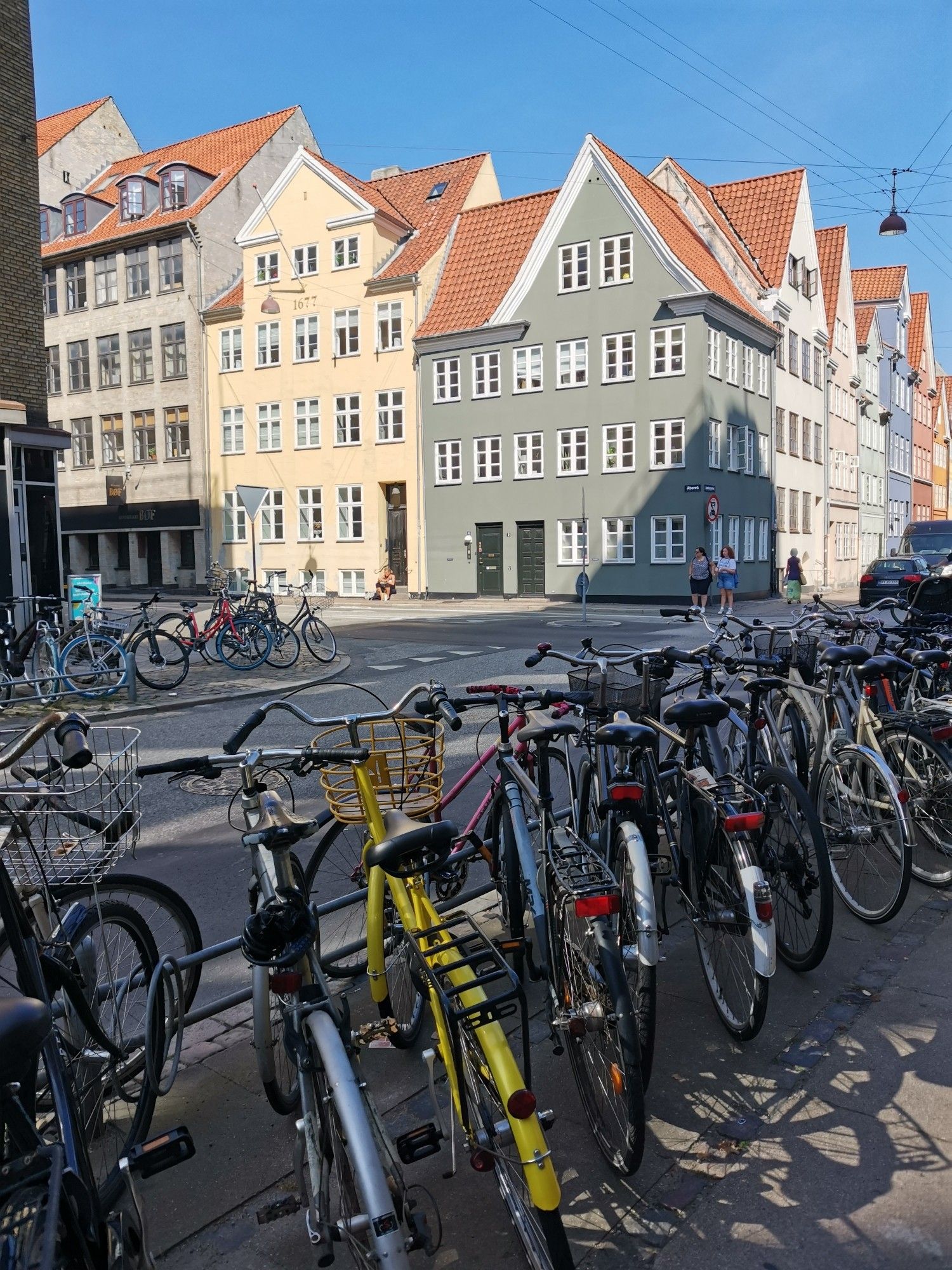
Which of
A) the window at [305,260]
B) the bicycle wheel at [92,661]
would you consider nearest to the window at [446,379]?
the window at [305,260]

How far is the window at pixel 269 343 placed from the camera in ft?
131

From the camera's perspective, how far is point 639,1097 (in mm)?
2752

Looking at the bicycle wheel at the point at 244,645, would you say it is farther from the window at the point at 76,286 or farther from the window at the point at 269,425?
the window at the point at 76,286

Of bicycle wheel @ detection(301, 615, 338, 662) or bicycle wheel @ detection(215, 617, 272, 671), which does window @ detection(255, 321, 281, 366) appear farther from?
bicycle wheel @ detection(215, 617, 272, 671)

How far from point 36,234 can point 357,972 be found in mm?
17922

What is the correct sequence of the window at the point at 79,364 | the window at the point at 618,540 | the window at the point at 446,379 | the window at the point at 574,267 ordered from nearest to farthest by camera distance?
the window at the point at 618,540 → the window at the point at 574,267 → the window at the point at 446,379 → the window at the point at 79,364

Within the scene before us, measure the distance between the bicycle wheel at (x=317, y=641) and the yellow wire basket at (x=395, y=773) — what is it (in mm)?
13144

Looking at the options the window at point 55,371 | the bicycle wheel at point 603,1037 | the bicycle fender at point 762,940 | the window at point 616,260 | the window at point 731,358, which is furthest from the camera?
the window at point 55,371

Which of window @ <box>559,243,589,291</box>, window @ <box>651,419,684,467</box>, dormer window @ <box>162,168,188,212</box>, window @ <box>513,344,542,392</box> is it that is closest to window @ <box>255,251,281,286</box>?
dormer window @ <box>162,168,188,212</box>

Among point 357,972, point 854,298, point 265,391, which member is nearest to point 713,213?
point 265,391

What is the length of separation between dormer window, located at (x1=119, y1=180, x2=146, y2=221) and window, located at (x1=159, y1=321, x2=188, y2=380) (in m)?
4.99

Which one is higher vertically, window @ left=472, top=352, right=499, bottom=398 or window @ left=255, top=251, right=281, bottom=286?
window @ left=255, top=251, right=281, bottom=286

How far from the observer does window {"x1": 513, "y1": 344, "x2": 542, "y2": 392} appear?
35375mm

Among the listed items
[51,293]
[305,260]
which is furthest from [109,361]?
[305,260]
